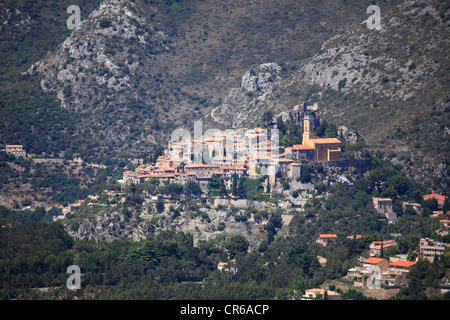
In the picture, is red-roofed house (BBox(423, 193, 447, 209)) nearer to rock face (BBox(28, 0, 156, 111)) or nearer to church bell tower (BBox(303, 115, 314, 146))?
church bell tower (BBox(303, 115, 314, 146))

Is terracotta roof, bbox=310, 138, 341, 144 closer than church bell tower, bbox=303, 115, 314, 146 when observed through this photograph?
Yes

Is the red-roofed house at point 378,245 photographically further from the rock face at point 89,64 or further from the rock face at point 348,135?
the rock face at point 89,64

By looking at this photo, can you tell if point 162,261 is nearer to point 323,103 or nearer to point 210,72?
point 323,103

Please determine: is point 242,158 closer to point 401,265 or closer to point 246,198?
point 246,198

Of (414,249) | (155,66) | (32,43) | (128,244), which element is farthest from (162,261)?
(32,43)

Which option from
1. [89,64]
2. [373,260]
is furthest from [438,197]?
[89,64]

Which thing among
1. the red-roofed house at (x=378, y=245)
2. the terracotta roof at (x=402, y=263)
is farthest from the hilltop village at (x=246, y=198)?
the terracotta roof at (x=402, y=263)

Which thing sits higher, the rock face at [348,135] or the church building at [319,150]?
the rock face at [348,135]

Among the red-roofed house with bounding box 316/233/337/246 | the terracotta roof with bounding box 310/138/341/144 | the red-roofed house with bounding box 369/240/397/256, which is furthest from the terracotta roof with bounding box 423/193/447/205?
the red-roofed house with bounding box 316/233/337/246
